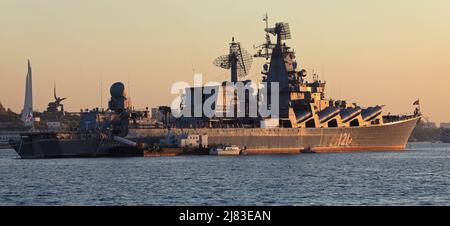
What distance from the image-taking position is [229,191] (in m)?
48.9

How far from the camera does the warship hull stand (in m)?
118

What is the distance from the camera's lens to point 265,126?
122m

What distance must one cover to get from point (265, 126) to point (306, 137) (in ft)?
24.5

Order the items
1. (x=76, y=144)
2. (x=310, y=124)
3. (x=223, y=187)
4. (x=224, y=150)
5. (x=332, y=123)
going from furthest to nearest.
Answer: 1. (x=332, y=123)
2. (x=310, y=124)
3. (x=224, y=150)
4. (x=76, y=144)
5. (x=223, y=187)

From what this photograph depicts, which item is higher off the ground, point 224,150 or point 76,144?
point 76,144

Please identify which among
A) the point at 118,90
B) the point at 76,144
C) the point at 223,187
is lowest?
the point at 223,187

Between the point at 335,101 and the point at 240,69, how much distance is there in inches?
648

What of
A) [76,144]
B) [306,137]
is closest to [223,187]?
[76,144]

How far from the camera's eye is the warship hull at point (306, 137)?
386 ft
